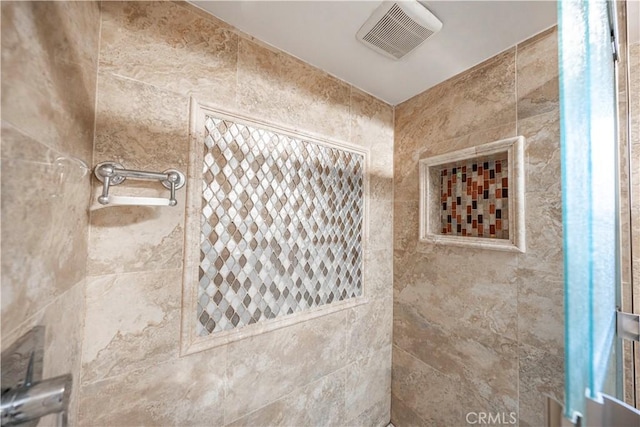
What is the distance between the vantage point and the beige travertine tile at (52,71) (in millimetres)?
365

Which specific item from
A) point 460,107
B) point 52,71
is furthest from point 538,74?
point 52,71

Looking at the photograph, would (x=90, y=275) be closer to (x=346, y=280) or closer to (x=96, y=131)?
(x=96, y=131)

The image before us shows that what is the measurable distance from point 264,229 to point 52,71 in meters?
0.73

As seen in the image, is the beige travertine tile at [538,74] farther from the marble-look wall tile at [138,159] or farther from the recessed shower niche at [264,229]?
the marble-look wall tile at [138,159]

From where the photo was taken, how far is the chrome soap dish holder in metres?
0.64

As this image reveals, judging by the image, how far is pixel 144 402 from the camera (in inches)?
30.2

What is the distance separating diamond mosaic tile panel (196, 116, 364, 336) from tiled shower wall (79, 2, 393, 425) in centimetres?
10

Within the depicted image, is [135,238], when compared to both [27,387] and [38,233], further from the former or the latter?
[27,387]

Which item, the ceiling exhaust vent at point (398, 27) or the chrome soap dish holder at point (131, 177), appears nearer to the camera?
the chrome soap dish holder at point (131, 177)

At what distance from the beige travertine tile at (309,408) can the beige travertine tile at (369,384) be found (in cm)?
6

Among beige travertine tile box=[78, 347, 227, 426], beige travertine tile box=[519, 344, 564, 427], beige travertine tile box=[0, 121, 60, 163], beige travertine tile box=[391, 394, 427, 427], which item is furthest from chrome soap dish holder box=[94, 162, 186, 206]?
beige travertine tile box=[391, 394, 427, 427]

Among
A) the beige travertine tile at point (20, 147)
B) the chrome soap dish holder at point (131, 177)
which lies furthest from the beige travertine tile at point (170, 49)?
the beige travertine tile at point (20, 147)

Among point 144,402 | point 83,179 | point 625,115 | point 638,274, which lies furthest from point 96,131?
point 638,274

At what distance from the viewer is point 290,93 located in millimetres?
1115
